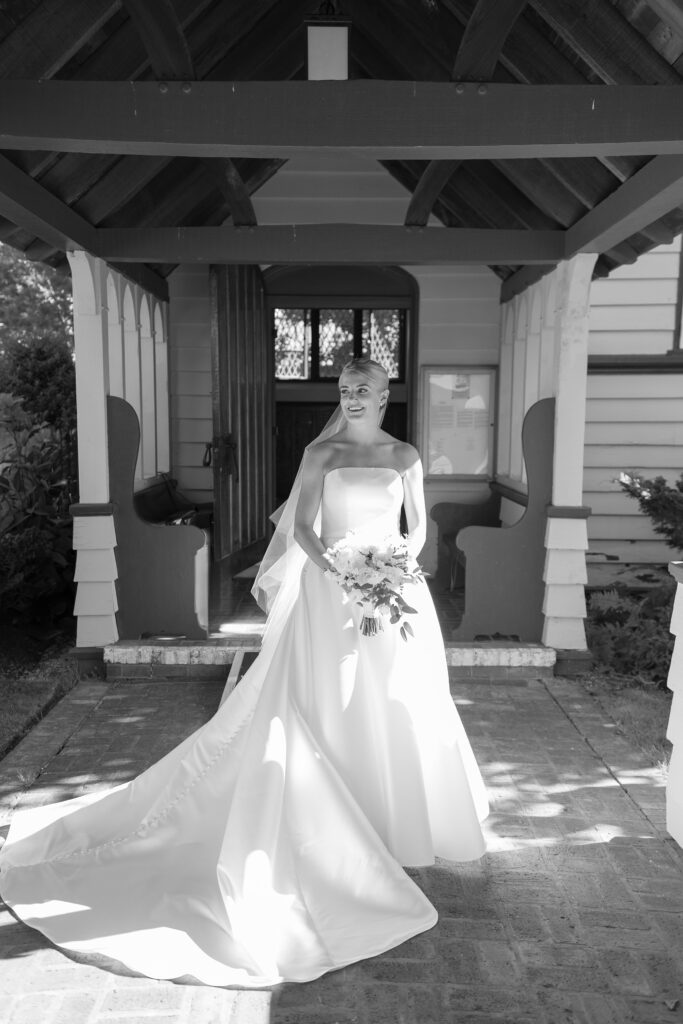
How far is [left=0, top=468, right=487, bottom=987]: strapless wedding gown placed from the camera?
10.4 feet

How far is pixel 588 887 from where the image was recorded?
3.70m

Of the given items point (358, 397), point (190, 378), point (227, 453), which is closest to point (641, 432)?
point (227, 453)

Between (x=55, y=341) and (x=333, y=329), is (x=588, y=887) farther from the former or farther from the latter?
(x=333, y=329)

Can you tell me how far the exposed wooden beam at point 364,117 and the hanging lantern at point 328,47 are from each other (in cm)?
63

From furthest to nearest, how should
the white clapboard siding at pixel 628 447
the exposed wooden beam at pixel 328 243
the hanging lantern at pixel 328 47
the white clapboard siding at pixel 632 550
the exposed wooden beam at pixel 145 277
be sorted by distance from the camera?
the white clapboard siding at pixel 632 550, the white clapboard siding at pixel 628 447, the exposed wooden beam at pixel 145 277, the exposed wooden beam at pixel 328 243, the hanging lantern at pixel 328 47

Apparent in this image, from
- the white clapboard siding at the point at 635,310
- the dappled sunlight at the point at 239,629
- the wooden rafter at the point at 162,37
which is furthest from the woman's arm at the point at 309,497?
the white clapboard siding at the point at 635,310

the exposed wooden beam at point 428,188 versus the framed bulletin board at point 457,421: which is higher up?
the exposed wooden beam at point 428,188

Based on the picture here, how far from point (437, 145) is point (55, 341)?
8009 mm

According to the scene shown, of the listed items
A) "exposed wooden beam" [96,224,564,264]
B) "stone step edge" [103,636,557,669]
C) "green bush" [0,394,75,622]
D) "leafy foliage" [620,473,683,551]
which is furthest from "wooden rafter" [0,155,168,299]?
"leafy foliage" [620,473,683,551]

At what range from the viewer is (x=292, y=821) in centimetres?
350

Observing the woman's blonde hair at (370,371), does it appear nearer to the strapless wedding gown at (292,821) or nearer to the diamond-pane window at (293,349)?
the strapless wedding gown at (292,821)

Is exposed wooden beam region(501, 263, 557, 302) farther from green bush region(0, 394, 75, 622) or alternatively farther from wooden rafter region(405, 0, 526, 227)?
green bush region(0, 394, 75, 622)

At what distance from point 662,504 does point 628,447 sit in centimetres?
199

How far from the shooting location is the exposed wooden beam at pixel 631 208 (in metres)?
4.58
